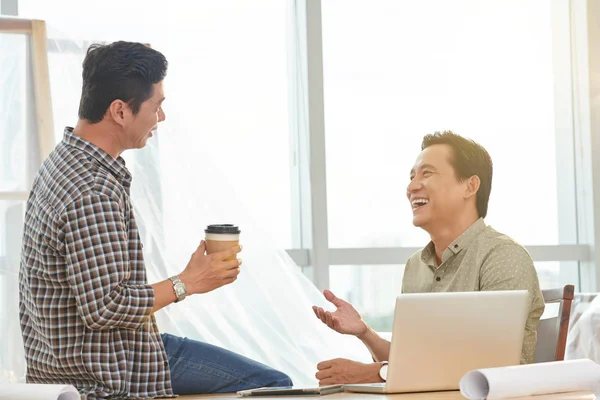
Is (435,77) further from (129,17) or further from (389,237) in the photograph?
(129,17)

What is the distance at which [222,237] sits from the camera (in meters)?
1.63

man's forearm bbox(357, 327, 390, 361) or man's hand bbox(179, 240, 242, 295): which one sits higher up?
man's hand bbox(179, 240, 242, 295)

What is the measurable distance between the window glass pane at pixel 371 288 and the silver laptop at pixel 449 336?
2.65 meters

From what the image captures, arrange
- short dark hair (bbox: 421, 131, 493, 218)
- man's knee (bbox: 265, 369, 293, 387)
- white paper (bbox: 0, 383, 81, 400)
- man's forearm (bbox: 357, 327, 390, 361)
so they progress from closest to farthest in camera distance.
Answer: white paper (bbox: 0, 383, 81, 400), man's forearm (bbox: 357, 327, 390, 361), man's knee (bbox: 265, 369, 293, 387), short dark hair (bbox: 421, 131, 493, 218)

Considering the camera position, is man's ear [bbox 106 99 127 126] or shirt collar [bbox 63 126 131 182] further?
man's ear [bbox 106 99 127 126]

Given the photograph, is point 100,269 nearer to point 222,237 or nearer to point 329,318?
point 222,237

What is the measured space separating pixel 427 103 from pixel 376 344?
252 cm

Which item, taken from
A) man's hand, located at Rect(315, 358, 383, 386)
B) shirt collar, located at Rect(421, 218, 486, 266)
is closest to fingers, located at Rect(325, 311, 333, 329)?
man's hand, located at Rect(315, 358, 383, 386)

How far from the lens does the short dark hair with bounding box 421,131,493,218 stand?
2.17m

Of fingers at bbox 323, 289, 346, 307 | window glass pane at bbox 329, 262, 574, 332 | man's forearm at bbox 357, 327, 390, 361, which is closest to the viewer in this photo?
fingers at bbox 323, 289, 346, 307

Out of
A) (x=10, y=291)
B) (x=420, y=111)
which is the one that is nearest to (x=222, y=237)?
(x=10, y=291)

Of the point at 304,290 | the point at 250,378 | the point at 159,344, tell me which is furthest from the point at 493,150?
the point at 159,344

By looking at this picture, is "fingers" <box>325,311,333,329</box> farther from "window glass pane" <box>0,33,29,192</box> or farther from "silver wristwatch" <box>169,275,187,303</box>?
"window glass pane" <box>0,33,29,192</box>

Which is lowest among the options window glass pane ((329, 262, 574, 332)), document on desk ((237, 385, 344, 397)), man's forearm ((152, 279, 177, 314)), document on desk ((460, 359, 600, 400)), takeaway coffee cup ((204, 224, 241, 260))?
window glass pane ((329, 262, 574, 332))
